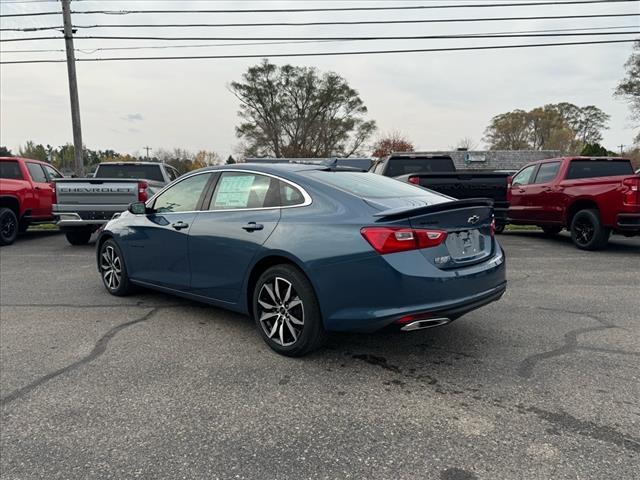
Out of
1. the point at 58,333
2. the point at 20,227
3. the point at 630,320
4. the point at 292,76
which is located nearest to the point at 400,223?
the point at 630,320

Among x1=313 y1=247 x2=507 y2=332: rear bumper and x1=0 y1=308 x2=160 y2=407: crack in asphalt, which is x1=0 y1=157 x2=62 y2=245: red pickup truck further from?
x1=313 y1=247 x2=507 y2=332: rear bumper

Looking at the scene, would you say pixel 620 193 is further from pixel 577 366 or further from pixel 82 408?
pixel 82 408

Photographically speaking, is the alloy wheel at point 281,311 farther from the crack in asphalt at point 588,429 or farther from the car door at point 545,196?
the car door at point 545,196

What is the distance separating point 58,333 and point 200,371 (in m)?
1.87

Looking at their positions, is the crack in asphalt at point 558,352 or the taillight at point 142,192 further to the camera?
the taillight at point 142,192

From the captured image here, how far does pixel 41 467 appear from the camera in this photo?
7.96ft

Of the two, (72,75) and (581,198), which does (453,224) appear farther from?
(72,75)

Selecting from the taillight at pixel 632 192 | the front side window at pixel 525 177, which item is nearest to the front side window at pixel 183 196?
the taillight at pixel 632 192

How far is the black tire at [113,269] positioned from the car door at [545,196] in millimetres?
8276

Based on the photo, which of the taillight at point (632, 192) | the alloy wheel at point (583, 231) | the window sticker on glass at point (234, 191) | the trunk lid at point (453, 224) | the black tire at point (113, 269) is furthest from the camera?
the alloy wheel at point (583, 231)

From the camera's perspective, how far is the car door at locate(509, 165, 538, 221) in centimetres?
1050

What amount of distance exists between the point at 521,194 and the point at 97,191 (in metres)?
9.18

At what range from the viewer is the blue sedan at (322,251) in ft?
10.6

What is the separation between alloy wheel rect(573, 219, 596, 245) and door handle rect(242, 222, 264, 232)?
7.44m
